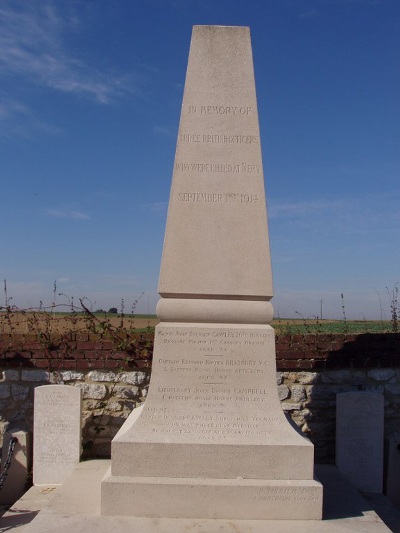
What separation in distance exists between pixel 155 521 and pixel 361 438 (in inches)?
117

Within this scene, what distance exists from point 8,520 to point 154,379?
1.75 m

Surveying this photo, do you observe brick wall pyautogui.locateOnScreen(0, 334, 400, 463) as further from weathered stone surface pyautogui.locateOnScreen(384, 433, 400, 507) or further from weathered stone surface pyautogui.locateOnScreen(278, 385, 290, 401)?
weathered stone surface pyautogui.locateOnScreen(384, 433, 400, 507)

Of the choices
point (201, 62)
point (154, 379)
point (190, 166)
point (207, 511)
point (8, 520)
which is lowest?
point (8, 520)

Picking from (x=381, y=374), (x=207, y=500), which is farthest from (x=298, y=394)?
(x=207, y=500)

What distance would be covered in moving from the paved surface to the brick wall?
4.79 feet

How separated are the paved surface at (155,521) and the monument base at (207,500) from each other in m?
0.06

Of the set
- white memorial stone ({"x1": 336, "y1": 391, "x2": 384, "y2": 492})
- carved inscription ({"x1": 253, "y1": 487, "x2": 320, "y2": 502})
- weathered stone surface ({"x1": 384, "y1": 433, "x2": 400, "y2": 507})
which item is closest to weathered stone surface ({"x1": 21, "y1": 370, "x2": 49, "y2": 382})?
white memorial stone ({"x1": 336, "y1": 391, "x2": 384, "y2": 492})

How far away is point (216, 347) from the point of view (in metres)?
4.22

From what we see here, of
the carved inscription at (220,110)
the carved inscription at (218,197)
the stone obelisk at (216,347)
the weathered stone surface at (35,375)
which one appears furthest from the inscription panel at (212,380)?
the weathered stone surface at (35,375)

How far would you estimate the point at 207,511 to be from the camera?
384 cm

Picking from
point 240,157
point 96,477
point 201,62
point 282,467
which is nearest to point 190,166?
point 240,157

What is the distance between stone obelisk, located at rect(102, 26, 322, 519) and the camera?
3.86 m

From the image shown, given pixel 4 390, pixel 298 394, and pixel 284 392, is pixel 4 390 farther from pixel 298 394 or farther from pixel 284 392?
pixel 298 394

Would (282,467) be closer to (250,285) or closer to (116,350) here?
(250,285)
